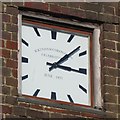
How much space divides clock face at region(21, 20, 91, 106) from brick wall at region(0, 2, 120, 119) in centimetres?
19

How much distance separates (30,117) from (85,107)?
0.87 metres

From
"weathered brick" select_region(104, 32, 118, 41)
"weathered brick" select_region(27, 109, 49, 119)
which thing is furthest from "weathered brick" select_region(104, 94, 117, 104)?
"weathered brick" select_region(27, 109, 49, 119)

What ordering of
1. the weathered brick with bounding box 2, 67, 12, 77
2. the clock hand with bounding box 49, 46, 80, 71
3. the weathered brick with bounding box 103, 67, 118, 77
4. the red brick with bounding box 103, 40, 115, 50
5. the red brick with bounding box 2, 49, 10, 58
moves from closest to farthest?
→ the weathered brick with bounding box 2, 67, 12, 77
the red brick with bounding box 2, 49, 10, 58
the clock hand with bounding box 49, 46, 80, 71
the weathered brick with bounding box 103, 67, 118, 77
the red brick with bounding box 103, 40, 115, 50

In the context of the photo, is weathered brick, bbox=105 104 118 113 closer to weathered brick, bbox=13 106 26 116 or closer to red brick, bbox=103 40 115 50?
red brick, bbox=103 40 115 50

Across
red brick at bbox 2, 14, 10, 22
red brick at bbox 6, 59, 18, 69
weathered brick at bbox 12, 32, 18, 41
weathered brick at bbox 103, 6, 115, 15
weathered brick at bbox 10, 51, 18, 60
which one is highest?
weathered brick at bbox 103, 6, 115, 15

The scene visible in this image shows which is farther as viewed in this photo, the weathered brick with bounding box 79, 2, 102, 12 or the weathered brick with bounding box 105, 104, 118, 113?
the weathered brick with bounding box 79, 2, 102, 12

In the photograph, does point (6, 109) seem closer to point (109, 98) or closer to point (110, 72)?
point (109, 98)

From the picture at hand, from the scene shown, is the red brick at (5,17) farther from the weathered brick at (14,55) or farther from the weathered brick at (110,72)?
the weathered brick at (110,72)

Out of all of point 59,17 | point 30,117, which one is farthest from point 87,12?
point 30,117

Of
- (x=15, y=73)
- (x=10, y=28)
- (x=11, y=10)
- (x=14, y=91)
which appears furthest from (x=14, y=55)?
(x=11, y=10)

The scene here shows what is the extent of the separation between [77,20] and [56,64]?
72 cm

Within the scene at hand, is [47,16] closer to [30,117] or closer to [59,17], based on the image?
[59,17]

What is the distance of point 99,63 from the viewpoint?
19.5 metres

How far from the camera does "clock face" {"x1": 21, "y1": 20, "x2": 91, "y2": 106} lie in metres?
19.0
